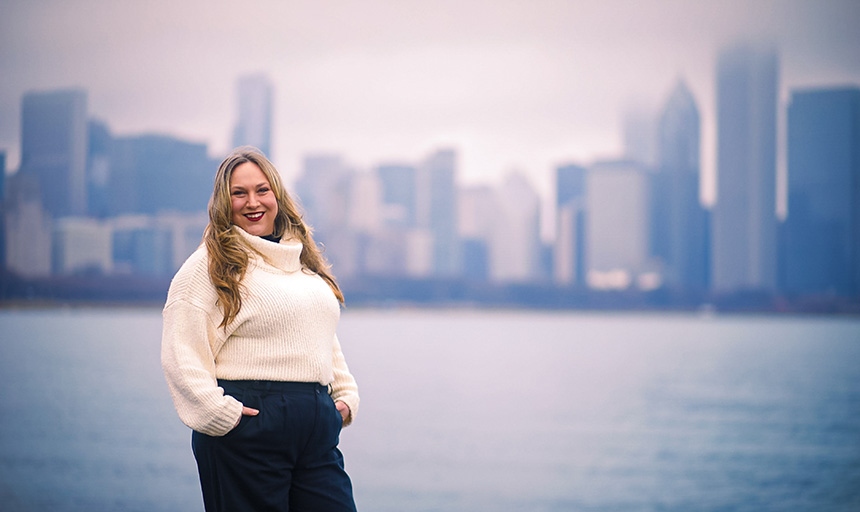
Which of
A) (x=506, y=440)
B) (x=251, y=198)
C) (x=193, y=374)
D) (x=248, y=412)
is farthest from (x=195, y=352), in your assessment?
(x=506, y=440)

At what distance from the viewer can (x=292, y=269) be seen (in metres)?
2.71

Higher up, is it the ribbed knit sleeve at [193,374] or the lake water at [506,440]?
the ribbed knit sleeve at [193,374]

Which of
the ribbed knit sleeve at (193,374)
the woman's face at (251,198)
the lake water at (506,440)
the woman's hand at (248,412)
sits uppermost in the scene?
the woman's face at (251,198)

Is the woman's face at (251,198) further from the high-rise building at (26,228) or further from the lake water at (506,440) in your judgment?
the high-rise building at (26,228)

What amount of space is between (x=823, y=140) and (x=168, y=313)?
171575 millimetres

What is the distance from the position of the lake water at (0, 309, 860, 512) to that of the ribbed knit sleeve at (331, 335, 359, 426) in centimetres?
1155

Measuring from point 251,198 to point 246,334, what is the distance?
412 mm

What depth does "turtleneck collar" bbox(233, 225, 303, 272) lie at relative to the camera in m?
2.62

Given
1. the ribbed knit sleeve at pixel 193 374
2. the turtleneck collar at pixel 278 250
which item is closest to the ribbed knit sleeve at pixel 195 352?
the ribbed knit sleeve at pixel 193 374

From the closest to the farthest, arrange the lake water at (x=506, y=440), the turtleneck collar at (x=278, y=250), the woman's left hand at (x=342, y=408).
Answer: the turtleneck collar at (x=278, y=250)
the woman's left hand at (x=342, y=408)
the lake water at (x=506, y=440)

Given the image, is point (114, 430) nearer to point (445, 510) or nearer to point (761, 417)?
point (445, 510)

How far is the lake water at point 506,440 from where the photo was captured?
16.1 metres

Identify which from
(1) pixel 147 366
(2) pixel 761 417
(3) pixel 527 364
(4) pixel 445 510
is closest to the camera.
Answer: (4) pixel 445 510

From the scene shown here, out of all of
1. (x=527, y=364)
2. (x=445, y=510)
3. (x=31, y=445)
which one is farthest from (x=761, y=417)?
(x=527, y=364)
